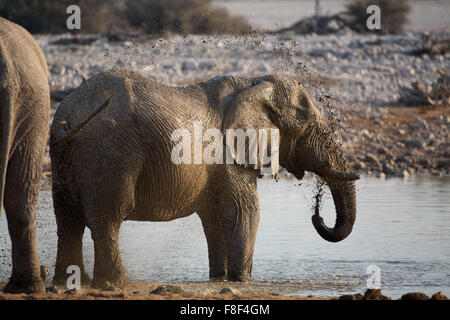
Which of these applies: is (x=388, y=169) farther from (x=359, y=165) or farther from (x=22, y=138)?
(x=22, y=138)

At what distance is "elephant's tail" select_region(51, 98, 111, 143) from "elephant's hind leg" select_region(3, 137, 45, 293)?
1.75 feet

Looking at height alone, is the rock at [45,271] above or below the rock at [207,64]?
below

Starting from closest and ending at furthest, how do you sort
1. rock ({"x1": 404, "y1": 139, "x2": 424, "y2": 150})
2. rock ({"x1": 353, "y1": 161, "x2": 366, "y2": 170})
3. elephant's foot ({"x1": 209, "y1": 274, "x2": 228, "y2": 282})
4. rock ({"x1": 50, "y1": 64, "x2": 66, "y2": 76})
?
elephant's foot ({"x1": 209, "y1": 274, "x2": 228, "y2": 282}), rock ({"x1": 353, "y1": 161, "x2": 366, "y2": 170}), rock ({"x1": 404, "y1": 139, "x2": 424, "y2": 150}), rock ({"x1": 50, "y1": 64, "x2": 66, "y2": 76})

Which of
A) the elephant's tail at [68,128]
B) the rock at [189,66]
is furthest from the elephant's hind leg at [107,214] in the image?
the rock at [189,66]

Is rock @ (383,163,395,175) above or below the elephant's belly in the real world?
below

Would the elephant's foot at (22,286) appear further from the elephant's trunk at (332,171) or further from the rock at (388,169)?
the rock at (388,169)

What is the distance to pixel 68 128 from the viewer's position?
6641 mm

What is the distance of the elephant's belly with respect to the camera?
6984mm

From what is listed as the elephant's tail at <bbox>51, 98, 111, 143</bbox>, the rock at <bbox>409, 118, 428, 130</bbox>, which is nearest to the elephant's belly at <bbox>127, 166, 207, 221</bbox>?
the elephant's tail at <bbox>51, 98, 111, 143</bbox>

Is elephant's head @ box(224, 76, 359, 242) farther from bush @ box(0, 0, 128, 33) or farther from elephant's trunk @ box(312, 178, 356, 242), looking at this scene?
bush @ box(0, 0, 128, 33)

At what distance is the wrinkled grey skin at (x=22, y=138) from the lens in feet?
18.9

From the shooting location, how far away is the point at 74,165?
6695 millimetres

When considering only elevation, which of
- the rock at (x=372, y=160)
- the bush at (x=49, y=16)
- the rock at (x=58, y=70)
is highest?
the bush at (x=49, y=16)
